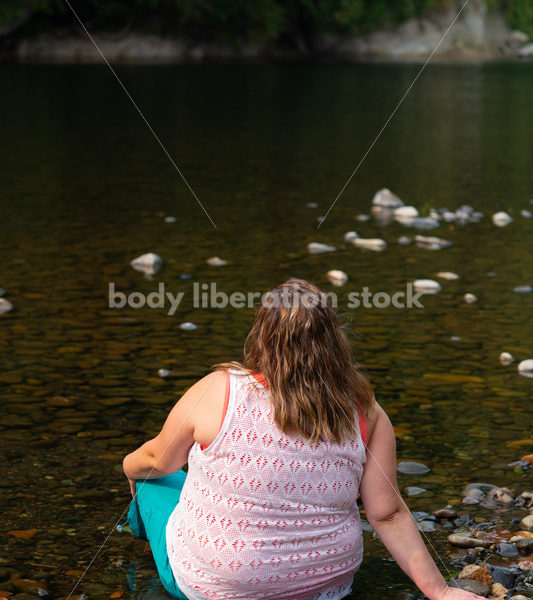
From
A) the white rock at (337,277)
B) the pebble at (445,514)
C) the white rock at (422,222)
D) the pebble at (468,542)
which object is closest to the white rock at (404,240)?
the white rock at (422,222)

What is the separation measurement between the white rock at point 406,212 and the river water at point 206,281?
513mm

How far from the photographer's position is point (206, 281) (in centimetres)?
778

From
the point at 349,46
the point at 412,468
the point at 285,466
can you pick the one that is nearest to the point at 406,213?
the point at 412,468

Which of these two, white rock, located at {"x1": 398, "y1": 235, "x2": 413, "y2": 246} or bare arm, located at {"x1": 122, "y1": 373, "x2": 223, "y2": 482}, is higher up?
white rock, located at {"x1": 398, "y1": 235, "x2": 413, "y2": 246}

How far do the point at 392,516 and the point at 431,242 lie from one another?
21.2 ft

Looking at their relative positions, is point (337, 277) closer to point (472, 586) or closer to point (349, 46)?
point (472, 586)

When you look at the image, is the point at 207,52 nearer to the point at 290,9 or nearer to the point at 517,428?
the point at 290,9

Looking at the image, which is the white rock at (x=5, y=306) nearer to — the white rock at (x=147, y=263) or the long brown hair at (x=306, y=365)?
the white rock at (x=147, y=263)

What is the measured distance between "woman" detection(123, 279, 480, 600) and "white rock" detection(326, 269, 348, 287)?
15.5ft

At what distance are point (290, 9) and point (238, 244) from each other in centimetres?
4666

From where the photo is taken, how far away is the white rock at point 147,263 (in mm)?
8234

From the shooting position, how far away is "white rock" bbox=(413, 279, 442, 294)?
302 inches

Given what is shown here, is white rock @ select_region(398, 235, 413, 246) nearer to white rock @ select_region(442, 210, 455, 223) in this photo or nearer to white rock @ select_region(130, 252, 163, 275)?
white rock @ select_region(442, 210, 455, 223)

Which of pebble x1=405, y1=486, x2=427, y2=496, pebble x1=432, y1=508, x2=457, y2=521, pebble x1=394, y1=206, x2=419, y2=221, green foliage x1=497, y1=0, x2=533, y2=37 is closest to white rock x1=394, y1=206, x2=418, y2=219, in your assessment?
pebble x1=394, y1=206, x2=419, y2=221
